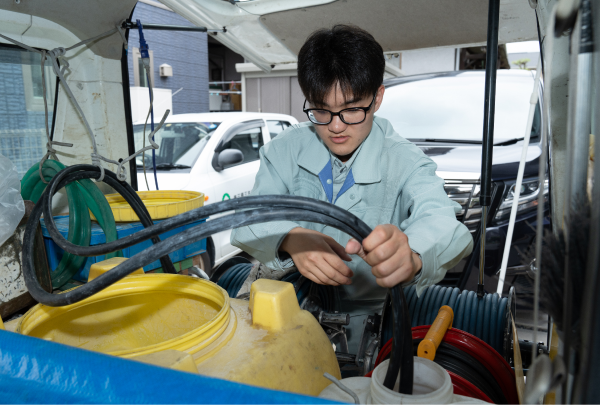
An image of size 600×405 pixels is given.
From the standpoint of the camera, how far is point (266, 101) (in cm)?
1128

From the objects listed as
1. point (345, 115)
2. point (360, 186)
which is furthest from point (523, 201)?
point (345, 115)

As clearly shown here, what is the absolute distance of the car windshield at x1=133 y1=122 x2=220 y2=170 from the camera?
4.49 metres

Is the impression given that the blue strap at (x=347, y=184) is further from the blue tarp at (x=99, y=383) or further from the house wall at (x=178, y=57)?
the house wall at (x=178, y=57)

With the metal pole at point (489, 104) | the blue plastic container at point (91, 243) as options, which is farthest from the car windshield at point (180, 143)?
the metal pole at point (489, 104)

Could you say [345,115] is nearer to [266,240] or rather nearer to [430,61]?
[266,240]

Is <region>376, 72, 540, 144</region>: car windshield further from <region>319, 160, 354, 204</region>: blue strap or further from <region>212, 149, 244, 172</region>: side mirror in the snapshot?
<region>319, 160, 354, 204</region>: blue strap

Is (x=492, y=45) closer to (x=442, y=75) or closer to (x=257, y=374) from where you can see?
(x=257, y=374)

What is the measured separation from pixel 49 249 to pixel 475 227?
2664 mm

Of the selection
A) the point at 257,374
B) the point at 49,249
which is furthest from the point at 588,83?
the point at 49,249

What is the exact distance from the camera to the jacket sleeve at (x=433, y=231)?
1229 millimetres

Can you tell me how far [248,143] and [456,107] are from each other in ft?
8.49

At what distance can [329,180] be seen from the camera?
72.2 inches

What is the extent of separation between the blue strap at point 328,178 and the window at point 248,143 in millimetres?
3197

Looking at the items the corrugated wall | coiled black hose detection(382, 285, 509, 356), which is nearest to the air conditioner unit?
the corrugated wall
